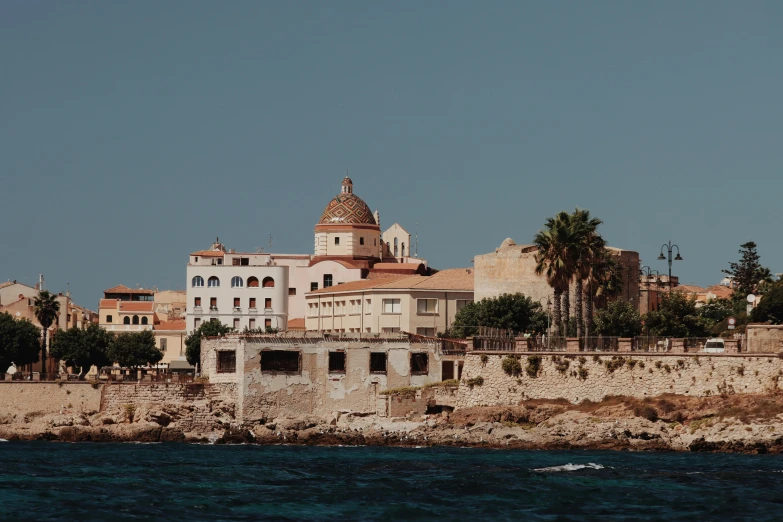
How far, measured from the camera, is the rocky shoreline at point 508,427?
61.8 m

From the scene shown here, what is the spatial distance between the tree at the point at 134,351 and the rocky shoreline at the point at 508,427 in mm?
29396

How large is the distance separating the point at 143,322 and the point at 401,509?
92.3 meters

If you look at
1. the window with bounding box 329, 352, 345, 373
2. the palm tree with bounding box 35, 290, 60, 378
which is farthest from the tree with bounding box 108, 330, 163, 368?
the window with bounding box 329, 352, 345, 373

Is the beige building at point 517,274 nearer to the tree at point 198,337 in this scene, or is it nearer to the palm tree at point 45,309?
the tree at point 198,337

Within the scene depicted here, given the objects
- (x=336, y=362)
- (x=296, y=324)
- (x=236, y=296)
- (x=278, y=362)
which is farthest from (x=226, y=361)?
(x=296, y=324)

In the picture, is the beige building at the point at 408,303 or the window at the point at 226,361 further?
the beige building at the point at 408,303

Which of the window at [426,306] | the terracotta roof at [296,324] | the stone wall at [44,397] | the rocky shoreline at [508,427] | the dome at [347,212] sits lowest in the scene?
the rocky shoreline at [508,427]

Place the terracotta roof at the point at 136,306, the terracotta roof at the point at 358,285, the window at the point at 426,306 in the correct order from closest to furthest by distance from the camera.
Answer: the window at the point at 426,306 < the terracotta roof at the point at 358,285 < the terracotta roof at the point at 136,306

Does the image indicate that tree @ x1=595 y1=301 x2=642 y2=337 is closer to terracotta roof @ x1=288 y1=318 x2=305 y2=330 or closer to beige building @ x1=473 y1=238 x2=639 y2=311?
beige building @ x1=473 y1=238 x2=639 y2=311

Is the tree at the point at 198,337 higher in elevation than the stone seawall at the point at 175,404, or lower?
higher

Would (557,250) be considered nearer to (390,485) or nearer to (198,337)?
(390,485)

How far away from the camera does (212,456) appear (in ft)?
205

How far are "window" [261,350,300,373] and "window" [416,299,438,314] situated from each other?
30.3m

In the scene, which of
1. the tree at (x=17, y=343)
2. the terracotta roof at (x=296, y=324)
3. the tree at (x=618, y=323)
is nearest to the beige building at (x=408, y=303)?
the terracotta roof at (x=296, y=324)
